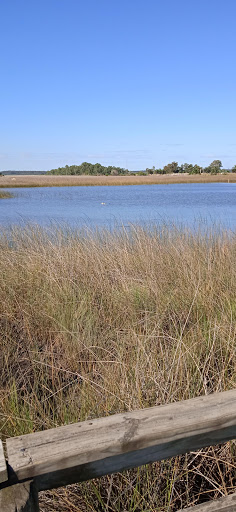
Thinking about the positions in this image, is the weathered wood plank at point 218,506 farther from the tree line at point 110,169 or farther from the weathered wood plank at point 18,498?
the tree line at point 110,169

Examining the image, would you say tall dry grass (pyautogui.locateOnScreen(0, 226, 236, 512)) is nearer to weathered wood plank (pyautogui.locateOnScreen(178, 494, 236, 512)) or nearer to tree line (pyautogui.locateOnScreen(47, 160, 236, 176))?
weathered wood plank (pyautogui.locateOnScreen(178, 494, 236, 512))

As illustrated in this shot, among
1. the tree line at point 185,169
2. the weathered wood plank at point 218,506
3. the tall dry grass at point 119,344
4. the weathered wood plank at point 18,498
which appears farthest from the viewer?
the tree line at point 185,169

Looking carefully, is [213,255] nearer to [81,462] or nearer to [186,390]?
[186,390]

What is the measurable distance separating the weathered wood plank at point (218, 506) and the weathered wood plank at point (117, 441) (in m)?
0.20

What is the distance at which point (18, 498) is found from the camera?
98cm

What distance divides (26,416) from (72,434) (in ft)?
3.92

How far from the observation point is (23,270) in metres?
4.75

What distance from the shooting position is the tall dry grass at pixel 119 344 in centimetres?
189

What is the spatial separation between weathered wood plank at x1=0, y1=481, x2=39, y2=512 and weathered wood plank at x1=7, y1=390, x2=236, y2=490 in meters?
0.02

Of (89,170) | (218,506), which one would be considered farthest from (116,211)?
(89,170)

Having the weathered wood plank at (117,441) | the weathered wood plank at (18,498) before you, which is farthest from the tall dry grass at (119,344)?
the weathered wood plank at (18,498)


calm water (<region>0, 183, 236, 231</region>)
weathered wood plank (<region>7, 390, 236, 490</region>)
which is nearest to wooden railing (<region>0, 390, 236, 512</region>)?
weathered wood plank (<region>7, 390, 236, 490</region>)

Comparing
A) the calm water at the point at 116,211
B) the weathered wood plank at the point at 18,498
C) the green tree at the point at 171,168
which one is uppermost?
the green tree at the point at 171,168

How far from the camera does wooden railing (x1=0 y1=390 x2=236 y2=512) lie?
988 millimetres
